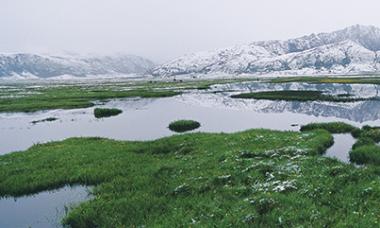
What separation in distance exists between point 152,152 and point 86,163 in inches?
247

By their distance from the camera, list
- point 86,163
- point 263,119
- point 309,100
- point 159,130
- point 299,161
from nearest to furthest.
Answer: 1. point 299,161
2. point 86,163
3. point 159,130
4. point 263,119
5. point 309,100

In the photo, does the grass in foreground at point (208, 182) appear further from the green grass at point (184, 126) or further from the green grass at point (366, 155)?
the green grass at point (184, 126)

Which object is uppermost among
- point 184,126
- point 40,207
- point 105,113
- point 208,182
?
point 208,182

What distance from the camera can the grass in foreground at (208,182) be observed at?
58.0 feet

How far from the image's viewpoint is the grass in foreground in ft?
58.0

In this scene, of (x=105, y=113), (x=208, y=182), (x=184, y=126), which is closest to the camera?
(x=208, y=182)

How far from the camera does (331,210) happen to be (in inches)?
695

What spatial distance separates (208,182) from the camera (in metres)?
22.7

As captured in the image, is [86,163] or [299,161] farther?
[86,163]

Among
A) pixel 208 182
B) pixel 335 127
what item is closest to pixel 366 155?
pixel 208 182

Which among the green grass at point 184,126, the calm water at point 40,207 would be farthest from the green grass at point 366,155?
the green grass at point 184,126

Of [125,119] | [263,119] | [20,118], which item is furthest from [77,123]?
[263,119]

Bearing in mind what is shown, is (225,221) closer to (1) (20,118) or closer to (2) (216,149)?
(2) (216,149)

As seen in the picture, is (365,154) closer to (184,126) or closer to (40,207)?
(40,207)
